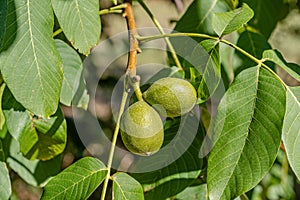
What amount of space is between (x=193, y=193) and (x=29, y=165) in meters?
0.52

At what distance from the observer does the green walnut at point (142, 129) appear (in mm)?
1164

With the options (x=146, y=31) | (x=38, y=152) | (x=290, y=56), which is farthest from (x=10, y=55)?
(x=290, y=56)

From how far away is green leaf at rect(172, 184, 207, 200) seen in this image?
4.72ft

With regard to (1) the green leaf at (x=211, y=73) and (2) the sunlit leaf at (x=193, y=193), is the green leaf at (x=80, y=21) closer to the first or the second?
(1) the green leaf at (x=211, y=73)

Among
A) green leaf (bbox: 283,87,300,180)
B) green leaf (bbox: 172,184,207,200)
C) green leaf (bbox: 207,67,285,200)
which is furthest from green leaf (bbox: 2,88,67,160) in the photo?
green leaf (bbox: 283,87,300,180)

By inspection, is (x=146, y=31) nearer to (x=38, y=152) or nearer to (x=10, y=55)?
(x=38, y=152)

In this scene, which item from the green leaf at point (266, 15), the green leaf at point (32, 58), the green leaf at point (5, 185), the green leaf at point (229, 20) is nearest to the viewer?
the green leaf at point (32, 58)

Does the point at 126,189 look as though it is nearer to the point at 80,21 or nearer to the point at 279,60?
the point at 80,21

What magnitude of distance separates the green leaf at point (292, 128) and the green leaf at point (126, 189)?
0.32 meters

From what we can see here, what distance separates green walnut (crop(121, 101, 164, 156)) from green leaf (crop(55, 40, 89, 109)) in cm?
30

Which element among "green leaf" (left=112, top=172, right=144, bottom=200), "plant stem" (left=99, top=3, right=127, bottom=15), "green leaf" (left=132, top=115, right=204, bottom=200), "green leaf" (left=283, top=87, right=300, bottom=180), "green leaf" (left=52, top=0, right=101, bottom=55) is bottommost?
"green leaf" (left=132, top=115, right=204, bottom=200)

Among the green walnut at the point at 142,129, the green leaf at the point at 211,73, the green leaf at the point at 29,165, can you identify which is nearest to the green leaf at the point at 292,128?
the green leaf at the point at 211,73

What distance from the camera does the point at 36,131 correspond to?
59.2 inches

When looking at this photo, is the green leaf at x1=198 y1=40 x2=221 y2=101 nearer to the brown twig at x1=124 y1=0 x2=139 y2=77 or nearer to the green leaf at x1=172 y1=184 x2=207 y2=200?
the brown twig at x1=124 y1=0 x2=139 y2=77
